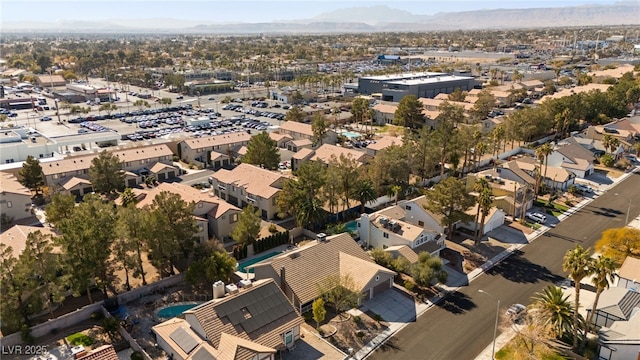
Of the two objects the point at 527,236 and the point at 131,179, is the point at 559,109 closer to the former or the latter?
the point at 527,236

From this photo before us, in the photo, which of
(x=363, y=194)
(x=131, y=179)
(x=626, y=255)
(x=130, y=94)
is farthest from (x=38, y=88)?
(x=626, y=255)

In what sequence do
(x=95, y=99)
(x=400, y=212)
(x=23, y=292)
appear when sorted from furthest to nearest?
(x=95, y=99)
(x=400, y=212)
(x=23, y=292)

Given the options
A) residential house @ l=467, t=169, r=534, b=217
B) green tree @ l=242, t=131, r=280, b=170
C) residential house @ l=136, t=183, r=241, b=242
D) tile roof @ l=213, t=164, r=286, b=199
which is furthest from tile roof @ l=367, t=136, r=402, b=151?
residential house @ l=136, t=183, r=241, b=242

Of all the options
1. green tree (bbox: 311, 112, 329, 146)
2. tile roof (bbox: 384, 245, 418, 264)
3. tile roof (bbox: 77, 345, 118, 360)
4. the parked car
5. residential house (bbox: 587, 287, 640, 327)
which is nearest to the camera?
tile roof (bbox: 77, 345, 118, 360)

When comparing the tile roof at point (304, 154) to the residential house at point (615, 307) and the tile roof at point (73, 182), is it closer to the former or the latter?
the tile roof at point (73, 182)

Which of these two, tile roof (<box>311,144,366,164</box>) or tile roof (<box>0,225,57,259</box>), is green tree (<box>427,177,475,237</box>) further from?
tile roof (<box>0,225,57,259</box>)

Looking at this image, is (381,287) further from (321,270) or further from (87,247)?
(87,247)

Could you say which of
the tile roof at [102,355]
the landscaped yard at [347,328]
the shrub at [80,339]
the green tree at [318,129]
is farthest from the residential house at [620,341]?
the green tree at [318,129]

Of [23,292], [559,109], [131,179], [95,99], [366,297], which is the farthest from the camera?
[95,99]
